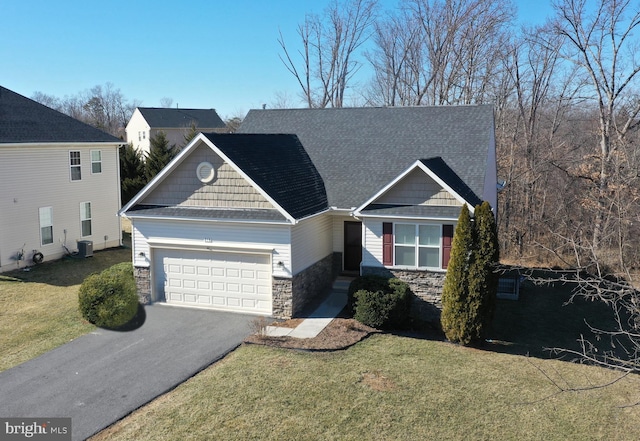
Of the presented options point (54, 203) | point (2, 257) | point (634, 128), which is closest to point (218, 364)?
point (2, 257)

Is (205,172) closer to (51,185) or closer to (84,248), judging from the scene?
(84,248)

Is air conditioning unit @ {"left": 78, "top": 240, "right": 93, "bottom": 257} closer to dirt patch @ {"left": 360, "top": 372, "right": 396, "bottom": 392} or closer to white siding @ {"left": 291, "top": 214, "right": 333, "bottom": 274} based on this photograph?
white siding @ {"left": 291, "top": 214, "right": 333, "bottom": 274}

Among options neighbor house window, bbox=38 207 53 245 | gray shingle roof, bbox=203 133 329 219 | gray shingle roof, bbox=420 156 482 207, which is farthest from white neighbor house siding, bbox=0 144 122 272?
gray shingle roof, bbox=420 156 482 207

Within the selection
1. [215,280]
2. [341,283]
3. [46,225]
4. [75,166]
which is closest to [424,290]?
[341,283]

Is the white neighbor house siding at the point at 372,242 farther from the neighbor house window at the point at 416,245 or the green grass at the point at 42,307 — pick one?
the green grass at the point at 42,307

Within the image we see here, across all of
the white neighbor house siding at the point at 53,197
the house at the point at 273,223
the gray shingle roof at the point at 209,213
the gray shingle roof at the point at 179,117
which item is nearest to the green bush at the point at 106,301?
the house at the point at 273,223
